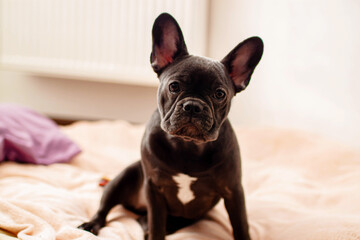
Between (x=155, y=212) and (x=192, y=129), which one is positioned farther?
(x=155, y=212)

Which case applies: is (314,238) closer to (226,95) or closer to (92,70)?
(226,95)

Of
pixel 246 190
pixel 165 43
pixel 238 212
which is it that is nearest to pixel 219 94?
pixel 165 43

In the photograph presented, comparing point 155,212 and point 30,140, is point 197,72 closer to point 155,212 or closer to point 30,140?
point 155,212

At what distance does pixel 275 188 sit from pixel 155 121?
2.89 ft

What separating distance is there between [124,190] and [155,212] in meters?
0.30

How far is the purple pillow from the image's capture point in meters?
2.01

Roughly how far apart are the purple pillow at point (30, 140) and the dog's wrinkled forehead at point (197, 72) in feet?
3.70

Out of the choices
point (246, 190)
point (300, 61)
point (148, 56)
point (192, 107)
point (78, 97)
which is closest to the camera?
point (192, 107)

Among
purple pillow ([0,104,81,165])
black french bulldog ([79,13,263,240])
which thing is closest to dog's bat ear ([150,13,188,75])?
black french bulldog ([79,13,263,240])

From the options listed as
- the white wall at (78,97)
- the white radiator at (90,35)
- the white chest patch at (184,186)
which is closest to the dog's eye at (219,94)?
the white chest patch at (184,186)

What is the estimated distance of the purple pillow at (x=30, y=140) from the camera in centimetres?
201

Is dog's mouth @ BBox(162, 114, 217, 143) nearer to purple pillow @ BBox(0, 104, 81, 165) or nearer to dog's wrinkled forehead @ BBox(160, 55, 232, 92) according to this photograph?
dog's wrinkled forehead @ BBox(160, 55, 232, 92)

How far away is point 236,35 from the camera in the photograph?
2988mm

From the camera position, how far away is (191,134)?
1.14 metres
